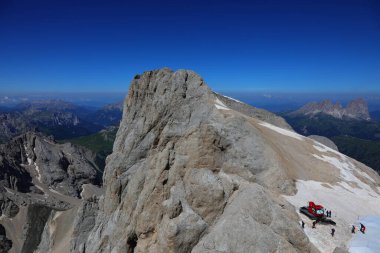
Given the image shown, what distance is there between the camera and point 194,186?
123 ft

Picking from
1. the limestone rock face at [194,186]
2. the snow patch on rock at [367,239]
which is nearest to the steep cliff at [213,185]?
the limestone rock face at [194,186]

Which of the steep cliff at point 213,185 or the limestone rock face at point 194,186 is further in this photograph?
the steep cliff at point 213,185

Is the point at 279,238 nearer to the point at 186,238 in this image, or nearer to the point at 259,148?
the point at 186,238

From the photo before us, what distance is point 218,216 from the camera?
3462 cm

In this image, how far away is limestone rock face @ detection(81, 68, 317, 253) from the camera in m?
30.0

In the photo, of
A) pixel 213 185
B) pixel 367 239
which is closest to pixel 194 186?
pixel 213 185

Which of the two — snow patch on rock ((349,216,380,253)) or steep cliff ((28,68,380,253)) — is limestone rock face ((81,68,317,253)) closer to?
steep cliff ((28,68,380,253))

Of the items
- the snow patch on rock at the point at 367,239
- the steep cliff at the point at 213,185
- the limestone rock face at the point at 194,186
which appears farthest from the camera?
the steep cliff at the point at 213,185

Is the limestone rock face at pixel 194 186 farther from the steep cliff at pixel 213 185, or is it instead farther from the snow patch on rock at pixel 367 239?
the snow patch on rock at pixel 367 239

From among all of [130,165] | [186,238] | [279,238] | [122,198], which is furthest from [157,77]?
[279,238]

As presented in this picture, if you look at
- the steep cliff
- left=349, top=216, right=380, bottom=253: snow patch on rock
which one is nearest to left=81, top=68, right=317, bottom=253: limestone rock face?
the steep cliff

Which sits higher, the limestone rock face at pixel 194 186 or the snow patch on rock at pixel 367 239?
the limestone rock face at pixel 194 186

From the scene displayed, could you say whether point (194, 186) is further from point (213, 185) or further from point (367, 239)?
point (367, 239)

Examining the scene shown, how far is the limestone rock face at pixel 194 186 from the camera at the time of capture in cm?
2995
